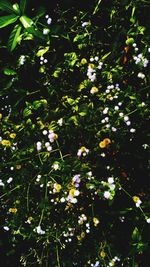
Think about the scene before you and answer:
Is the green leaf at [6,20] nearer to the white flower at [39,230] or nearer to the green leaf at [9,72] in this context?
the green leaf at [9,72]

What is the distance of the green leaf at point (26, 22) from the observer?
2.01 metres

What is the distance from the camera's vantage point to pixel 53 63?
2.19 m

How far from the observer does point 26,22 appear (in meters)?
2.03

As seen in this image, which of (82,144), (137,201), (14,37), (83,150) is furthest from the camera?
(14,37)

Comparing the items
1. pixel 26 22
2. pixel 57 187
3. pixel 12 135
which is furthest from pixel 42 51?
pixel 57 187

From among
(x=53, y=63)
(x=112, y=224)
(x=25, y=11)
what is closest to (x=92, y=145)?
(x=112, y=224)

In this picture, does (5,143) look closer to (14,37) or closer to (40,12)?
(14,37)

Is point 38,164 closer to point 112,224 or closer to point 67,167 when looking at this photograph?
point 67,167

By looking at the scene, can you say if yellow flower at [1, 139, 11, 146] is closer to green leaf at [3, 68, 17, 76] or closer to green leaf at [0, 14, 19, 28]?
green leaf at [3, 68, 17, 76]

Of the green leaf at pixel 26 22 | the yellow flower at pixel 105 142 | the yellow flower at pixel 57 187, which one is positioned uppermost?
the green leaf at pixel 26 22

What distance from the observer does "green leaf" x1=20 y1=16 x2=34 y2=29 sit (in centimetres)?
201

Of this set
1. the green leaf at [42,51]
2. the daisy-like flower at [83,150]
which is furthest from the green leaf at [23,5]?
the daisy-like flower at [83,150]

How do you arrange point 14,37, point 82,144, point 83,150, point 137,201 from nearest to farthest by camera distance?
point 137,201 < point 83,150 < point 82,144 < point 14,37

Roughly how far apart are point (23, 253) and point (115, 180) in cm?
74
